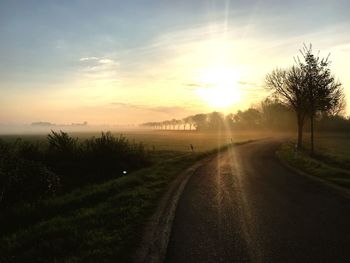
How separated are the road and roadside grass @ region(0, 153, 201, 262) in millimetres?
1022

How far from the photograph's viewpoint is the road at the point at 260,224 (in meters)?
7.03

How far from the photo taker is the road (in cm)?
703

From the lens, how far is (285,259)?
6723 mm

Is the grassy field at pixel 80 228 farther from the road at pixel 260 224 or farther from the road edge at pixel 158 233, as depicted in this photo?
the road at pixel 260 224

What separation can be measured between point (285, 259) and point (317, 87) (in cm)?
2927

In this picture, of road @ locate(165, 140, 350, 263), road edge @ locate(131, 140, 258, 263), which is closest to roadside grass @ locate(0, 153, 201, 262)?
road edge @ locate(131, 140, 258, 263)

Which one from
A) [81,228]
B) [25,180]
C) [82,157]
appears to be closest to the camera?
[81,228]

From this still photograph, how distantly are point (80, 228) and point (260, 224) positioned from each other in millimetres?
4270

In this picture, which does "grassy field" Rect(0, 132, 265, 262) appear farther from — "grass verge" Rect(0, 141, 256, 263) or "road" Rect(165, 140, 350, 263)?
"road" Rect(165, 140, 350, 263)

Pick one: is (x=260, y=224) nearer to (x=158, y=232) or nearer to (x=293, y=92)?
(x=158, y=232)

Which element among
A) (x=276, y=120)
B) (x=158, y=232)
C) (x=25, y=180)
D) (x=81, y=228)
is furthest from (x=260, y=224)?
(x=276, y=120)

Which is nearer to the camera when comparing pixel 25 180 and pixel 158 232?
pixel 158 232

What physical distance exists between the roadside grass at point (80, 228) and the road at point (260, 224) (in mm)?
1022

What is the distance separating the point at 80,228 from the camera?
915cm
